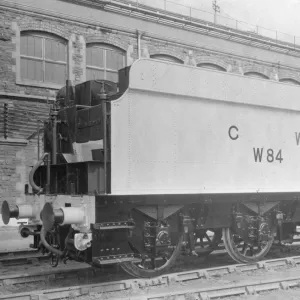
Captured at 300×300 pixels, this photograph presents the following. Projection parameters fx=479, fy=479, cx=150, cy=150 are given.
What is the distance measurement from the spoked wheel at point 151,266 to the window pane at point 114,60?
11541 mm

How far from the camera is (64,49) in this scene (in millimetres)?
16938

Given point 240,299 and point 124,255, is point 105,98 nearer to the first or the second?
point 124,255

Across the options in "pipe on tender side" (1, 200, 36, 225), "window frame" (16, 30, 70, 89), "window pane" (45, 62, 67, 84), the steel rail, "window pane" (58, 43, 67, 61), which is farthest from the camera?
"window pane" (58, 43, 67, 61)

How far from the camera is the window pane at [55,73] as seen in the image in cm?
→ 1655

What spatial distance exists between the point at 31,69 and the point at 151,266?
424 inches

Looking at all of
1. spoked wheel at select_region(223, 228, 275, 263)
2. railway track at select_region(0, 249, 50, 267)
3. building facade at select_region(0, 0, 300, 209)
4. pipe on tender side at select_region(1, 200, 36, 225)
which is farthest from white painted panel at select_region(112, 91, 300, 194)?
building facade at select_region(0, 0, 300, 209)

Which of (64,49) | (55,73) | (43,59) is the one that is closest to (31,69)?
(43,59)

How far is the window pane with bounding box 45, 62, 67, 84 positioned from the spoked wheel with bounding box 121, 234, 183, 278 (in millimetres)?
10454

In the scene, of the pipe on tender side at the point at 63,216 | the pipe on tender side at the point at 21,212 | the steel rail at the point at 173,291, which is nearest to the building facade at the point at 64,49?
the pipe on tender side at the point at 21,212

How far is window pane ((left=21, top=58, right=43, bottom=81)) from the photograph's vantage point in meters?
16.0

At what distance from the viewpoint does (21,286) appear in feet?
22.2

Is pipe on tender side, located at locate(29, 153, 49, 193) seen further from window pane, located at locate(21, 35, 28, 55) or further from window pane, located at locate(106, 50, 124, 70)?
window pane, located at locate(106, 50, 124, 70)

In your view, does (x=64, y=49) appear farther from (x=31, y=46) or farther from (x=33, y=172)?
(x=33, y=172)

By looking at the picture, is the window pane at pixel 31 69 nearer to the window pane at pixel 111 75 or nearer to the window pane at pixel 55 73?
the window pane at pixel 55 73
